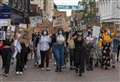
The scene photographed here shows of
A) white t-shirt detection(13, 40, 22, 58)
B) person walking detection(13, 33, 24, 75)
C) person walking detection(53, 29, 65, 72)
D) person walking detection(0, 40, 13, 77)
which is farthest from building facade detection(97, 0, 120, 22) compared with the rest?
person walking detection(0, 40, 13, 77)

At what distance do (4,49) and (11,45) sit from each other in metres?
0.80

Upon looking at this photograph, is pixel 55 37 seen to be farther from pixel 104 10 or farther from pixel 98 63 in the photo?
pixel 104 10

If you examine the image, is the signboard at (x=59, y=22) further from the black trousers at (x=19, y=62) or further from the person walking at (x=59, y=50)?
the black trousers at (x=19, y=62)

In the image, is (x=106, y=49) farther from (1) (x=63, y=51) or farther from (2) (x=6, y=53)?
(2) (x=6, y=53)

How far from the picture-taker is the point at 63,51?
1952cm

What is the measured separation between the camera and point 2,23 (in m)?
17.0

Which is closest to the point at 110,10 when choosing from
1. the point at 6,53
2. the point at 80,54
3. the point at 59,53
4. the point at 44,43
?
the point at 44,43

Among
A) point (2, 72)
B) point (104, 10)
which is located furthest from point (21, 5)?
point (104, 10)

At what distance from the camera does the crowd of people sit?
17.8 meters

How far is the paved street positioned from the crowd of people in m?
0.34

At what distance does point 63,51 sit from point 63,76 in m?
2.00

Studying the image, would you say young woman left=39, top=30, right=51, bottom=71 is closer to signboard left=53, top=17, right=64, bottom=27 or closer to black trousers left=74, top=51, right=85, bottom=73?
black trousers left=74, top=51, right=85, bottom=73

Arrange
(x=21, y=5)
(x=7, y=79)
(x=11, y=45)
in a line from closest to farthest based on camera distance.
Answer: (x=7, y=79), (x=11, y=45), (x=21, y=5)

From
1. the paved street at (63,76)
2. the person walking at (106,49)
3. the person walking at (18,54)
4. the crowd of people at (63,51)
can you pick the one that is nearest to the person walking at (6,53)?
the crowd of people at (63,51)
